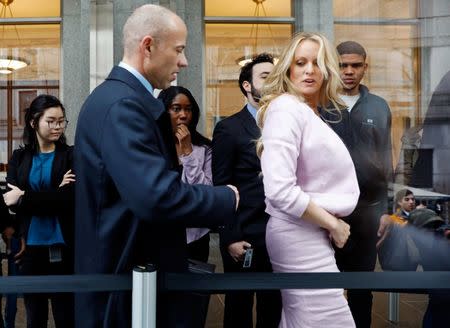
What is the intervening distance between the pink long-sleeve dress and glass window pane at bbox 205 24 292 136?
210 inches

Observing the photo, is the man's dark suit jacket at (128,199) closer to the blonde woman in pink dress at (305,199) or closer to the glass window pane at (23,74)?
the blonde woman in pink dress at (305,199)

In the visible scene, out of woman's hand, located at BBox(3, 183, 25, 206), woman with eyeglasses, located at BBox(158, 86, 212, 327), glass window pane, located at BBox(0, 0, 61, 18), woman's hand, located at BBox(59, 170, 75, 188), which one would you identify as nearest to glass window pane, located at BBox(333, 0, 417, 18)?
glass window pane, located at BBox(0, 0, 61, 18)

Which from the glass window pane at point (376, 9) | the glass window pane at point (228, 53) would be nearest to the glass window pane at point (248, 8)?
the glass window pane at point (228, 53)

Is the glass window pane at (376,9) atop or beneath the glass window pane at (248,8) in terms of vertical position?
beneath

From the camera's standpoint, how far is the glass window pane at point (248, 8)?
789 centimetres

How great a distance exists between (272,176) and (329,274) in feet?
1.31

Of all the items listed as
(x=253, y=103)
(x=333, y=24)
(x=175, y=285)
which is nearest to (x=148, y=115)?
(x=175, y=285)

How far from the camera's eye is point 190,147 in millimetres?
4352

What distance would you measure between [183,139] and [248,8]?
4268 millimetres

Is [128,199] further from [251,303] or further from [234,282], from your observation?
[251,303]

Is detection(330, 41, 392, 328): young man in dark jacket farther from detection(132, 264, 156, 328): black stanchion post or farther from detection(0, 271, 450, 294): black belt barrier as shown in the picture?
detection(132, 264, 156, 328): black stanchion post

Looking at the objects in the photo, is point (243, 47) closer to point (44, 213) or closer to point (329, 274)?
point (44, 213)

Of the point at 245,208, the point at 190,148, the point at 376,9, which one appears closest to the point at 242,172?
the point at 245,208

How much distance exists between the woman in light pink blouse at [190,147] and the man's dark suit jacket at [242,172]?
1.71 ft
